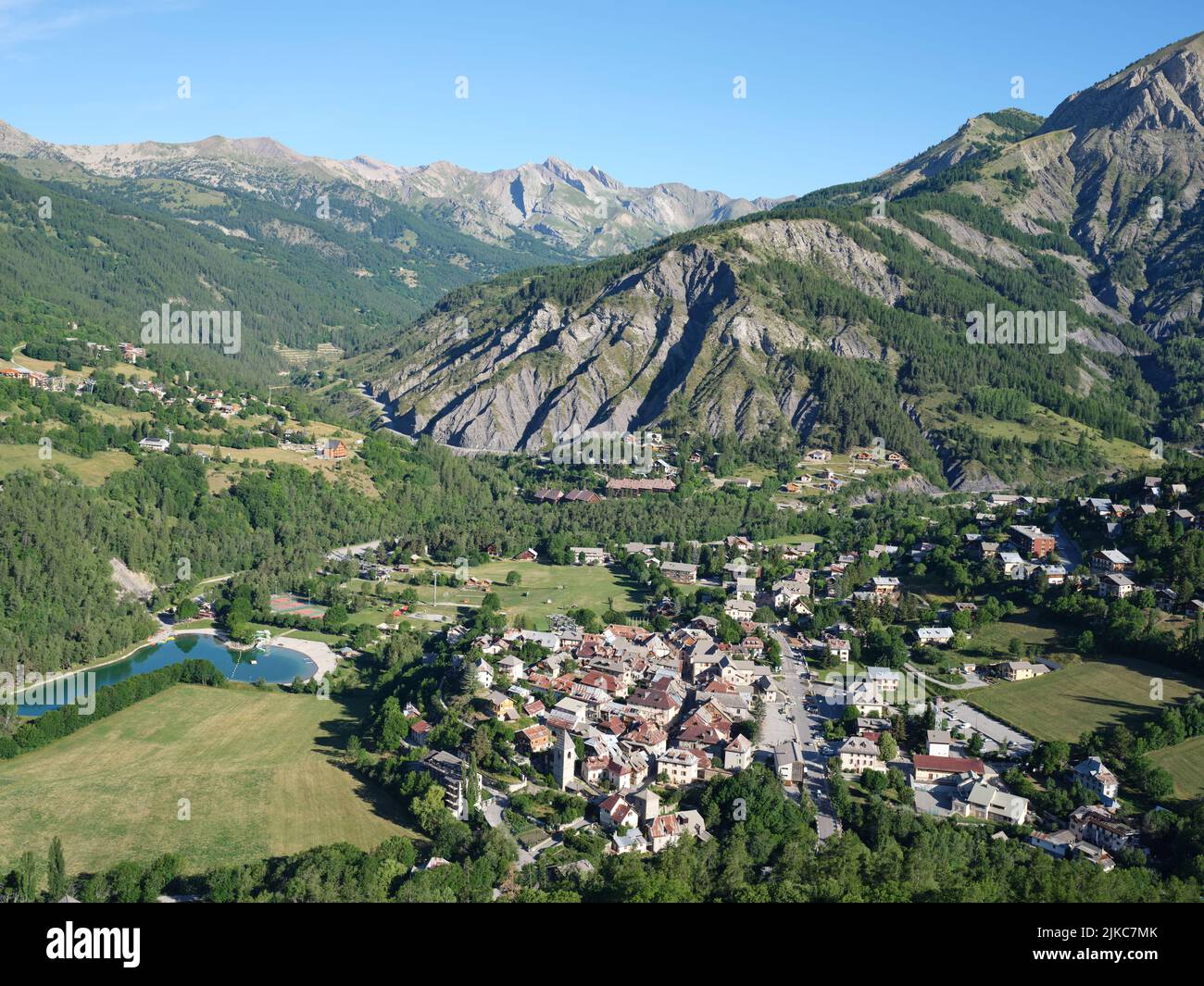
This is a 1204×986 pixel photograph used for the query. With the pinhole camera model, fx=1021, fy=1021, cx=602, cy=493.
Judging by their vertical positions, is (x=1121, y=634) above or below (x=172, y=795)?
above

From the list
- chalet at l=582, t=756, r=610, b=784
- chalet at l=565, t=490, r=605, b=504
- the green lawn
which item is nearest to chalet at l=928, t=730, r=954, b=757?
the green lawn

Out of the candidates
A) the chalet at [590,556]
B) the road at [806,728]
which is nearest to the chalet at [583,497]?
the chalet at [590,556]

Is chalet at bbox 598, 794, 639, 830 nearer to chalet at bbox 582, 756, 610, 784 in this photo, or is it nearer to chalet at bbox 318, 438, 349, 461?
chalet at bbox 582, 756, 610, 784

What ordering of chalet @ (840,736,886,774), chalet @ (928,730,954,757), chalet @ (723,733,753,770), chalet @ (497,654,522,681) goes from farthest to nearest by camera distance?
chalet @ (497,654,522,681)
chalet @ (928,730,954,757)
chalet @ (840,736,886,774)
chalet @ (723,733,753,770)

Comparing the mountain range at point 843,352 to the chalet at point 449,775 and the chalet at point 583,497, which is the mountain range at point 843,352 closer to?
the chalet at point 583,497

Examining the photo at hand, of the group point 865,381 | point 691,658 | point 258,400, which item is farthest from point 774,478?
point 258,400
